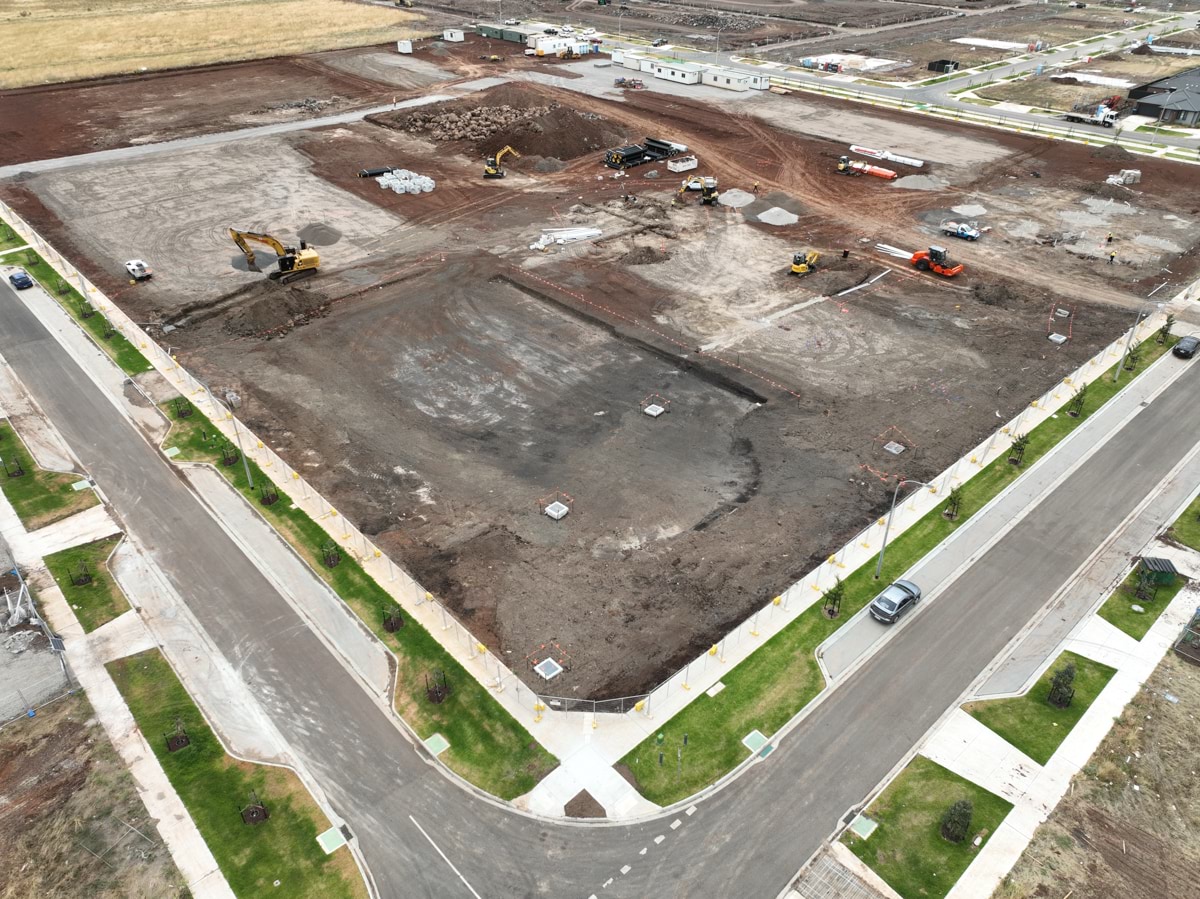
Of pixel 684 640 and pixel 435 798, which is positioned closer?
pixel 435 798

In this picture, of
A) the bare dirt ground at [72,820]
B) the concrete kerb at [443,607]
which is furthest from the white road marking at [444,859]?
the bare dirt ground at [72,820]

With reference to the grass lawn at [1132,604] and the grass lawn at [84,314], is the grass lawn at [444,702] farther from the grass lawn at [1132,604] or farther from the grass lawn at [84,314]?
the grass lawn at [1132,604]

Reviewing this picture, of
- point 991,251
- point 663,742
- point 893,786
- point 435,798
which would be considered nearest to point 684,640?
point 663,742

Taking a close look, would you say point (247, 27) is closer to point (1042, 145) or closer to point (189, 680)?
point (1042, 145)

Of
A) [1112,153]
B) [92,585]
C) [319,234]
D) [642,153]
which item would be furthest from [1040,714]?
[1112,153]

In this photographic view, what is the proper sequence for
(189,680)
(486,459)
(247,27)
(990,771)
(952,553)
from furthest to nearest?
(247,27)
(486,459)
(952,553)
(189,680)
(990,771)

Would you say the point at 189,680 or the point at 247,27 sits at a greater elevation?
the point at 247,27

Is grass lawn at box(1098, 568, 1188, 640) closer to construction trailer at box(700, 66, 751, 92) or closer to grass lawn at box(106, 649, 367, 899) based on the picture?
grass lawn at box(106, 649, 367, 899)
